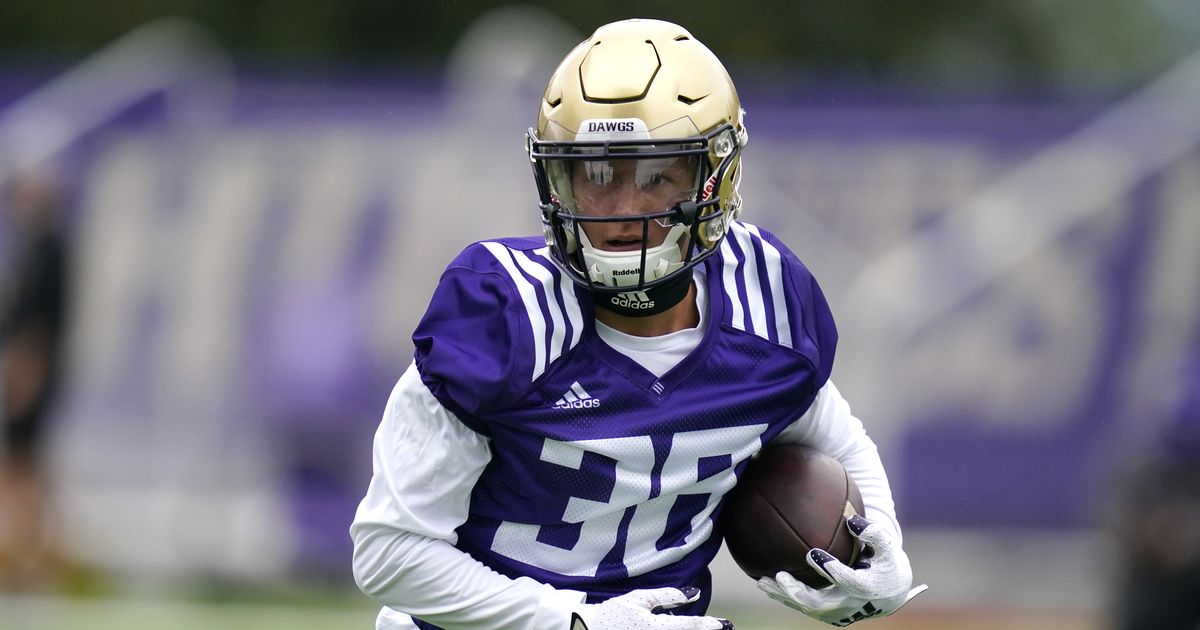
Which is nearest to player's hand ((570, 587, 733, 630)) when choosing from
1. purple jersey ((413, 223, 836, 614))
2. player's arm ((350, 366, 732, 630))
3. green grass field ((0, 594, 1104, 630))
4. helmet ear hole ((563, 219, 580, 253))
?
player's arm ((350, 366, 732, 630))

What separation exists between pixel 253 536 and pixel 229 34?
4.33 meters

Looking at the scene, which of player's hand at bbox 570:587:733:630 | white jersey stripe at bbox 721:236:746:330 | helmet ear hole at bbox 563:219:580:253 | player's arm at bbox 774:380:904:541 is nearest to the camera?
player's hand at bbox 570:587:733:630

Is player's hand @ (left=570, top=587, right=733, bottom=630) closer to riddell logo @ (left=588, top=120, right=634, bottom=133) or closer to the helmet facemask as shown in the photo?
the helmet facemask

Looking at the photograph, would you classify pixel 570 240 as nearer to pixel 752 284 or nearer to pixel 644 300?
pixel 644 300

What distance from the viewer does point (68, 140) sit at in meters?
7.43

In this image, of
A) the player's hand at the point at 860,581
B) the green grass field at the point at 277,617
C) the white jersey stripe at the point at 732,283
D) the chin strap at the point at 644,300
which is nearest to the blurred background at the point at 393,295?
the green grass field at the point at 277,617

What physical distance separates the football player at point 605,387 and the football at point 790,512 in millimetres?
37

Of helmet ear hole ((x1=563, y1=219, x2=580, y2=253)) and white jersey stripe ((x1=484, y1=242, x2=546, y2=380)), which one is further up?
helmet ear hole ((x1=563, y1=219, x2=580, y2=253))

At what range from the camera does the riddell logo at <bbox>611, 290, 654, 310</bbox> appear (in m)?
2.69

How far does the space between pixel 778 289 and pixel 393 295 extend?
15.3ft

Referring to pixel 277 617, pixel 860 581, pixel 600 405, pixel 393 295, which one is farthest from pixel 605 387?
pixel 393 295

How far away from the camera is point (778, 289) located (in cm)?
283

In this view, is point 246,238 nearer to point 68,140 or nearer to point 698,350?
point 68,140

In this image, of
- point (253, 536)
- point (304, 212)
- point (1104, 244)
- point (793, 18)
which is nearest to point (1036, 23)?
point (793, 18)
